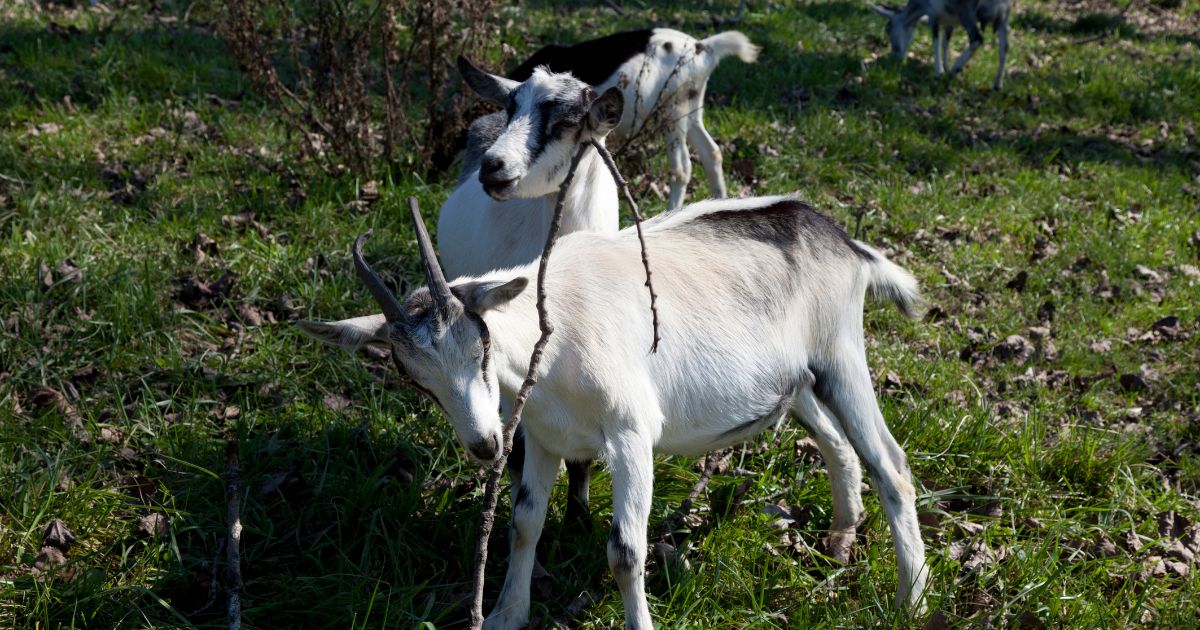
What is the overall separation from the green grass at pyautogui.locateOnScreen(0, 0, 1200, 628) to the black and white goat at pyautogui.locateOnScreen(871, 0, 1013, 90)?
116 inches

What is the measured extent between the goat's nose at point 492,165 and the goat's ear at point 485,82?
744 millimetres

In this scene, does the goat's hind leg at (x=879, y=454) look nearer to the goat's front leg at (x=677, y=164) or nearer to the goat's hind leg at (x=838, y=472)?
the goat's hind leg at (x=838, y=472)

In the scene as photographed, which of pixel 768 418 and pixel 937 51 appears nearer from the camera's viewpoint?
pixel 768 418

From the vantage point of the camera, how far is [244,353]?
4.74 meters

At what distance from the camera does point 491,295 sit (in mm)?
2785

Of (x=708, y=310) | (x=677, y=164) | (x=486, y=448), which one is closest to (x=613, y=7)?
(x=677, y=164)

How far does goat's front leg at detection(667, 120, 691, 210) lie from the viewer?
260 inches

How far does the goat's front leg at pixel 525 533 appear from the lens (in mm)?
3393

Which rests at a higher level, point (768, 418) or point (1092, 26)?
point (768, 418)

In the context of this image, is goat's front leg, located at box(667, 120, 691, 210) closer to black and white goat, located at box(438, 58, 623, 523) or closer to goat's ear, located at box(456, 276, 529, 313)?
black and white goat, located at box(438, 58, 623, 523)

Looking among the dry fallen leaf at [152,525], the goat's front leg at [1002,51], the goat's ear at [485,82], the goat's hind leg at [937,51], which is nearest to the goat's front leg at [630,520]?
the dry fallen leaf at [152,525]

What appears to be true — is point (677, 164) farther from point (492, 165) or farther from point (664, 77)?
point (492, 165)

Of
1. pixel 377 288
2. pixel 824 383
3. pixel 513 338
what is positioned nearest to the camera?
pixel 377 288

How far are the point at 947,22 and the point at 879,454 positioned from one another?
967 centimetres
